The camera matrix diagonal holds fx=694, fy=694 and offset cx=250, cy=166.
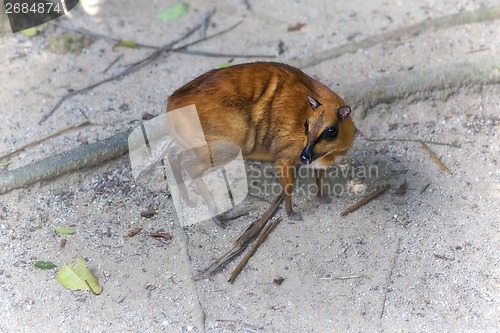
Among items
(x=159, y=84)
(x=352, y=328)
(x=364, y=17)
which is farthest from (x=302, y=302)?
(x=364, y=17)

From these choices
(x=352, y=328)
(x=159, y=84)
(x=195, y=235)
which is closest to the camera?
(x=352, y=328)

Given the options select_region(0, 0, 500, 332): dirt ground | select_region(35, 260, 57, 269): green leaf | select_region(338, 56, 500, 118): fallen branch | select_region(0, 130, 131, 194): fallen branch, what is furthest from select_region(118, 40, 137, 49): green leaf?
select_region(35, 260, 57, 269): green leaf

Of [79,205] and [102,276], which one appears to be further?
[79,205]

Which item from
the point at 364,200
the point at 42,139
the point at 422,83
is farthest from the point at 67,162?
the point at 422,83

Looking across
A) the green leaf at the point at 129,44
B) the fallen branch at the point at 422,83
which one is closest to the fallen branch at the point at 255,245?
the fallen branch at the point at 422,83

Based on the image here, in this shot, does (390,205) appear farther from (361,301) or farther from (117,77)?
(117,77)

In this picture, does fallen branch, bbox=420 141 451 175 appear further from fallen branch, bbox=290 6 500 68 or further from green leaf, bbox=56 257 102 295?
green leaf, bbox=56 257 102 295

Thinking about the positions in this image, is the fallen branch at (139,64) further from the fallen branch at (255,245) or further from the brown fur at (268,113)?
the fallen branch at (255,245)
